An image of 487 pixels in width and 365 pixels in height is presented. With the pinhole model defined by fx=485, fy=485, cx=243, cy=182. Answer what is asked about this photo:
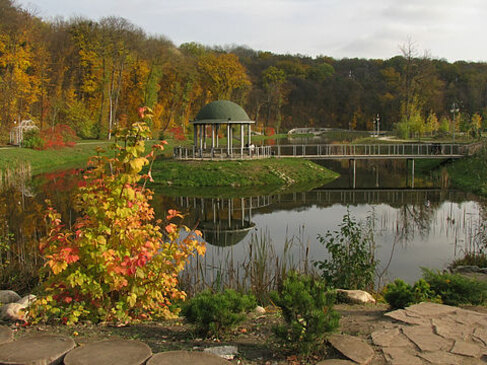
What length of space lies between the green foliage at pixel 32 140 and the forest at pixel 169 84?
120 centimetres

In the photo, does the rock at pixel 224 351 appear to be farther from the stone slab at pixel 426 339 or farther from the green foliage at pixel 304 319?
the stone slab at pixel 426 339

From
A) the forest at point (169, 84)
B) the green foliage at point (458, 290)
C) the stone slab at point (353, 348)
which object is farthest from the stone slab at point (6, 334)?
the forest at point (169, 84)

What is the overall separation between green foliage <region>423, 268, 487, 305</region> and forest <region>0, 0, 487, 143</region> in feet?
85.2

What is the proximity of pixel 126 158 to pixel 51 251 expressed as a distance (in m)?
1.25

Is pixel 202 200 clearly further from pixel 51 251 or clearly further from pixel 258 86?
pixel 258 86

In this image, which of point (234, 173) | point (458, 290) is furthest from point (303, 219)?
point (458, 290)

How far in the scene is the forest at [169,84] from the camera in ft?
115

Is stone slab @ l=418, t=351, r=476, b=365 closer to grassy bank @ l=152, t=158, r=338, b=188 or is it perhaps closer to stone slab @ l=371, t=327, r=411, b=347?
stone slab @ l=371, t=327, r=411, b=347

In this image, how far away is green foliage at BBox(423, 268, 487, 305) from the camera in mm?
5926

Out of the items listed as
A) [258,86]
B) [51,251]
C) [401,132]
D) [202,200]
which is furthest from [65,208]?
[258,86]

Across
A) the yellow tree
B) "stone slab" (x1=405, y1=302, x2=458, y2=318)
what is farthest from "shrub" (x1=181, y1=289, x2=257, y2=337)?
the yellow tree

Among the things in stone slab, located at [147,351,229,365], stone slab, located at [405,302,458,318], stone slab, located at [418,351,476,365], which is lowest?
stone slab, located at [418,351,476,365]

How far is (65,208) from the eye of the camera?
14172mm

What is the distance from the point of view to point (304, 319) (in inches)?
161
